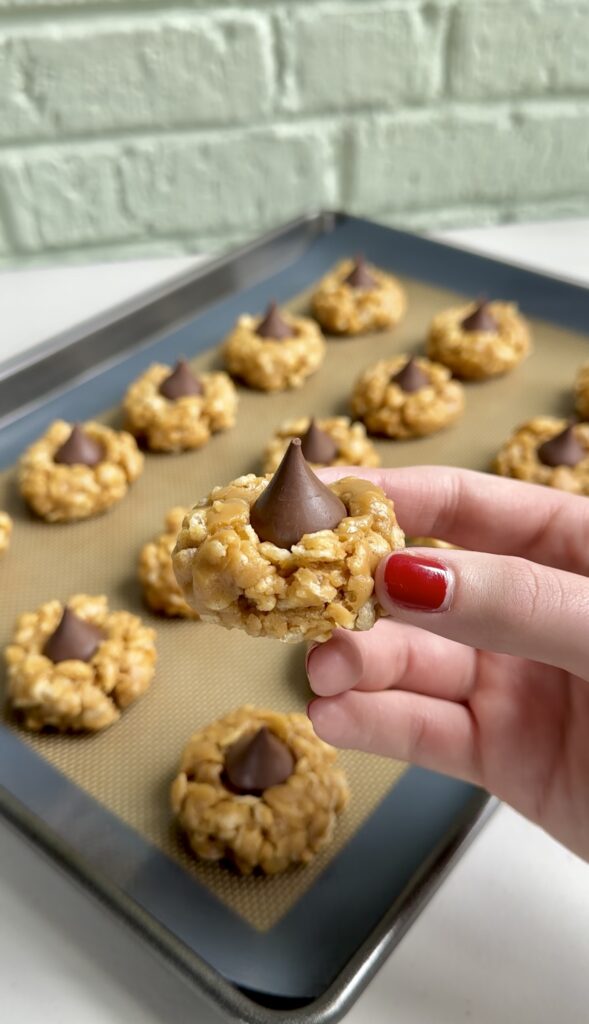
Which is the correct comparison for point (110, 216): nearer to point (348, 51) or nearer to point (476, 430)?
point (348, 51)

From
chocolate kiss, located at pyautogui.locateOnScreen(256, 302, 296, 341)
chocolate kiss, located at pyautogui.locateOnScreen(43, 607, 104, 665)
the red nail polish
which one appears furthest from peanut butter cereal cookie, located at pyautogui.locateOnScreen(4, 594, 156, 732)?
chocolate kiss, located at pyautogui.locateOnScreen(256, 302, 296, 341)

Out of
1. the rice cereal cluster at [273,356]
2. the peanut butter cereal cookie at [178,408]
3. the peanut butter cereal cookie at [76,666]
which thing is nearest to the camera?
the peanut butter cereal cookie at [76,666]

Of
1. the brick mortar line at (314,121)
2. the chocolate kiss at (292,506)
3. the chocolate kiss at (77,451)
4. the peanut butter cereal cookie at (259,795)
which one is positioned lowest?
the peanut butter cereal cookie at (259,795)

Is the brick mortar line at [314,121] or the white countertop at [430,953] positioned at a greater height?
the brick mortar line at [314,121]

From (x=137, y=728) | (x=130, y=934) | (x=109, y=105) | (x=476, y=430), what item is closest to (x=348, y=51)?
(x=109, y=105)

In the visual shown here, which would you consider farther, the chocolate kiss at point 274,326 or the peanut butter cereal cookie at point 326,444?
the chocolate kiss at point 274,326

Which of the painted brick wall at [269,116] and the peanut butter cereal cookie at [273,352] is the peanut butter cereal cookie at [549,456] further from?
the painted brick wall at [269,116]

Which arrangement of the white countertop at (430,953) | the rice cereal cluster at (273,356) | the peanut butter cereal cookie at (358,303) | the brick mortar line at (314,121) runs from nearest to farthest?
1. the white countertop at (430,953)
2. the rice cereal cluster at (273,356)
3. the peanut butter cereal cookie at (358,303)
4. the brick mortar line at (314,121)

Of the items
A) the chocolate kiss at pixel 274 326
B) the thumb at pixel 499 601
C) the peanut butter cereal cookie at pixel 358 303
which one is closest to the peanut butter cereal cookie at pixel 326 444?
the chocolate kiss at pixel 274 326
